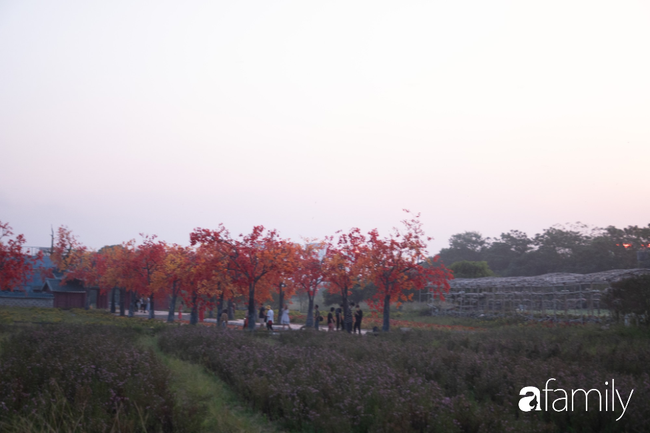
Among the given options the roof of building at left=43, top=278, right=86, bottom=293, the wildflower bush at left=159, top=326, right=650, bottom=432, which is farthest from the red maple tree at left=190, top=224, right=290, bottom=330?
the roof of building at left=43, top=278, right=86, bottom=293

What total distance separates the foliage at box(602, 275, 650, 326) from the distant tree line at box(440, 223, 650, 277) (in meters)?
41.4

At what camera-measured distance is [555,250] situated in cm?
7212

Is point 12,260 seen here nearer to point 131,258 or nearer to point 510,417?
point 131,258

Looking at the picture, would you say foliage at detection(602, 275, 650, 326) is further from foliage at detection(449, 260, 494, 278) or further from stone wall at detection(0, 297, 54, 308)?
stone wall at detection(0, 297, 54, 308)

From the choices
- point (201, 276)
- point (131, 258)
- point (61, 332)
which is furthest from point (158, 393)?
point (131, 258)

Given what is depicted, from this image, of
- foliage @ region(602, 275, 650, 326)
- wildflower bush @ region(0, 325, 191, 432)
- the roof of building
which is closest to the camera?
wildflower bush @ region(0, 325, 191, 432)

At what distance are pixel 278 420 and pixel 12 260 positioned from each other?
28514 millimetres

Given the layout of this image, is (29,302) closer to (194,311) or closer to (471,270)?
(194,311)

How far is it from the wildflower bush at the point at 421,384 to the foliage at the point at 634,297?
21.8 ft

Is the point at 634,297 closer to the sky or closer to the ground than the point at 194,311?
closer to the sky

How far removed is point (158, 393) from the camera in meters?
7.93

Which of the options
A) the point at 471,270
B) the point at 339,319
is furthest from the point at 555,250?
the point at 339,319

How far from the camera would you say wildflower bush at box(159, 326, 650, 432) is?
7.07m

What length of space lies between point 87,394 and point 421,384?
527 cm
